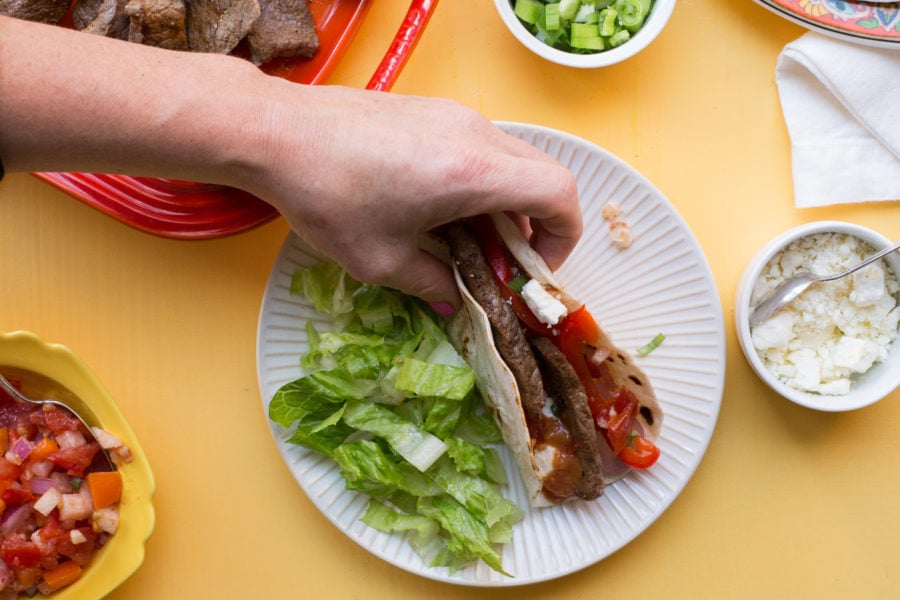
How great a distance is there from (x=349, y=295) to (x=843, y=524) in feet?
5.33

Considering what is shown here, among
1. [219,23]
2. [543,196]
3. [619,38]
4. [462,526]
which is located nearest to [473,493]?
[462,526]

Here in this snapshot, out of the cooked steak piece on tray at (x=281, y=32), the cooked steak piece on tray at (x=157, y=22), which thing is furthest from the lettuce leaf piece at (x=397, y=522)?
the cooked steak piece on tray at (x=157, y=22)

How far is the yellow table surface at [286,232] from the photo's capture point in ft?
7.77

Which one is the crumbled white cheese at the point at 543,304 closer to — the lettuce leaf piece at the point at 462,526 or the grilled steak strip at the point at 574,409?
the grilled steak strip at the point at 574,409

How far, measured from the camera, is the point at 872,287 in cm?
225

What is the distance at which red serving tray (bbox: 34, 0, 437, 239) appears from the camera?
7.11 feet

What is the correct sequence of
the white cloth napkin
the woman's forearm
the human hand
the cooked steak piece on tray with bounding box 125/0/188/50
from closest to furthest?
1. the woman's forearm
2. the human hand
3. the cooked steak piece on tray with bounding box 125/0/188/50
4. the white cloth napkin

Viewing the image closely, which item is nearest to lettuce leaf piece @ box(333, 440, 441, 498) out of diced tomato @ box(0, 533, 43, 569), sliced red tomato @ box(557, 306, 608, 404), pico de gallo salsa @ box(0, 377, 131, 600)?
sliced red tomato @ box(557, 306, 608, 404)

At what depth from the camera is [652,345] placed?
88.2 inches

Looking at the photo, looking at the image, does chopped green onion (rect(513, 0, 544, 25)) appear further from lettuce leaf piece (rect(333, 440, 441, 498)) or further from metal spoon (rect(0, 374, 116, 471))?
metal spoon (rect(0, 374, 116, 471))

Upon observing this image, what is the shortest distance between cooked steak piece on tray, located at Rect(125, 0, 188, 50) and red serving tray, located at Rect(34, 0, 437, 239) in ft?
0.80

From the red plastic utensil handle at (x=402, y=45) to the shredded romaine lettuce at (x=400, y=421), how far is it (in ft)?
1.67

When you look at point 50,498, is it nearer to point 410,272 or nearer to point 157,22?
point 410,272

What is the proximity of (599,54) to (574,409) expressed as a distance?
1.00 metres
